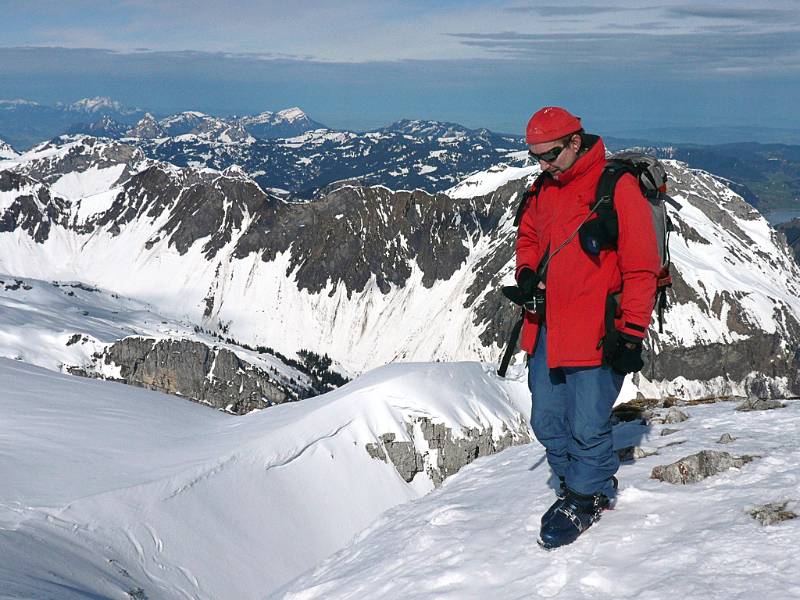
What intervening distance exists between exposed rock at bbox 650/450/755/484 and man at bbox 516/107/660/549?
1.65 m

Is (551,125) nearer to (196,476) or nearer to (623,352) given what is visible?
(623,352)

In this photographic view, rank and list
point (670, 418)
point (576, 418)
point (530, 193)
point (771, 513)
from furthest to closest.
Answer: point (670, 418) → point (530, 193) → point (576, 418) → point (771, 513)

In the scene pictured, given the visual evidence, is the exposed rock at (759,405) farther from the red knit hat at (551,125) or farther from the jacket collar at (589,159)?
the red knit hat at (551,125)

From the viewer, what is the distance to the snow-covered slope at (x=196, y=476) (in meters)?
18.3

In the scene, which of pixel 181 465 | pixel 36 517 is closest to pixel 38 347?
pixel 181 465

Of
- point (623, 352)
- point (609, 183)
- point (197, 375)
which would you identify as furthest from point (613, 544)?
point (197, 375)

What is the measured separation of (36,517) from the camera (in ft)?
61.3

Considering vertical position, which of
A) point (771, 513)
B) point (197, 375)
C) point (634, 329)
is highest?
point (634, 329)

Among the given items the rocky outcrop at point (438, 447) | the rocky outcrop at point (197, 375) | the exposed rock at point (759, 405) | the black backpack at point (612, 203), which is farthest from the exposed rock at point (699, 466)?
the rocky outcrop at point (197, 375)

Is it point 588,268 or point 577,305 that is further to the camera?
point 577,305

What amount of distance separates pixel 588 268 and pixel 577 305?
53cm

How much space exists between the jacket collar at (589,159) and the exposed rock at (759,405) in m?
10.2

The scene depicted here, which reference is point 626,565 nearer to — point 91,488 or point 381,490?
point 91,488

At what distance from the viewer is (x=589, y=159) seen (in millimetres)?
8633
